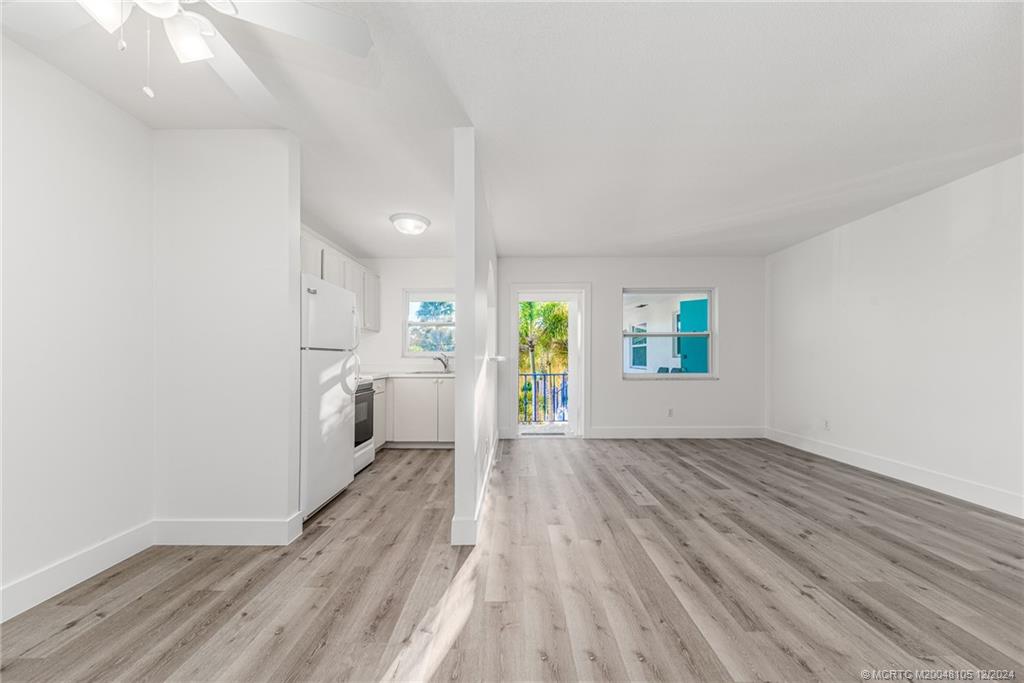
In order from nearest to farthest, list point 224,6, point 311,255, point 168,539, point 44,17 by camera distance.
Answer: point 224,6 < point 44,17 < point 168,539 < point 311,255

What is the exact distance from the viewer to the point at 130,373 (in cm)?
236

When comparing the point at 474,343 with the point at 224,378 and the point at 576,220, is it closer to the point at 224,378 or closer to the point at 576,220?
the point at 224,378

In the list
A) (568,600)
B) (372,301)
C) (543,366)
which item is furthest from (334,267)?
(543,366)

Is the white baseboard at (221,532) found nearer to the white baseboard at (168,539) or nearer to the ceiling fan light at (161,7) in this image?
the white baseboard at (168,539)

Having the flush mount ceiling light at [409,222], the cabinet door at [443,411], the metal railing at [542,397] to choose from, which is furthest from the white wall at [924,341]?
the flush mount ceiling light at [409,222]

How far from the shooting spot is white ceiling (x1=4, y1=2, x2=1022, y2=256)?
1.78 meters

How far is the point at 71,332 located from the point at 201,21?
153 cm

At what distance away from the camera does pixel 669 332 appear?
603 centimetres

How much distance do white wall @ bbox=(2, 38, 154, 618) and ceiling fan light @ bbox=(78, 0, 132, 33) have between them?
0.93 meters

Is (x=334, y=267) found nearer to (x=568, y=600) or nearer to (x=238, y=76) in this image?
(x=238, y=76)

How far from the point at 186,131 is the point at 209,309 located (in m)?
0.98

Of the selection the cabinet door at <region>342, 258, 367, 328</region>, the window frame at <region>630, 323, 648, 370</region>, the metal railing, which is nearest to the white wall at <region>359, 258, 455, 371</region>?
the cabinet door at <region>342, 258, 367, 328</region>

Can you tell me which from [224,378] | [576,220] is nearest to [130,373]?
[224,378]

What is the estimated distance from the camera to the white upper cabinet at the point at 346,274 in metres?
3.93
